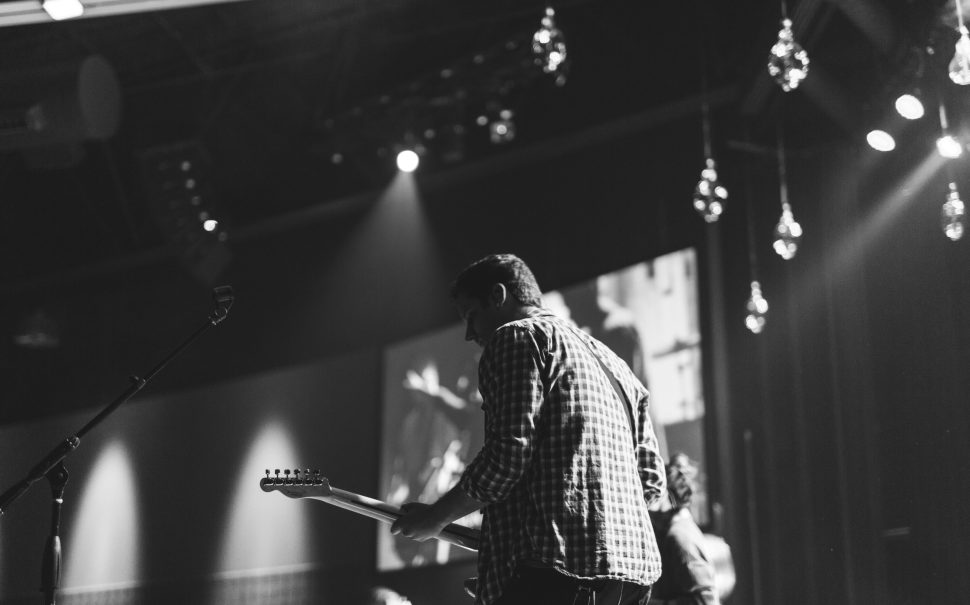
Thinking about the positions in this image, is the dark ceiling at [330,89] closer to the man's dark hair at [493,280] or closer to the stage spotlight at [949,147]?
the stage spotlight at [949,147]

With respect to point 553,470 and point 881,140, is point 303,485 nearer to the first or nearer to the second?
point 553,470

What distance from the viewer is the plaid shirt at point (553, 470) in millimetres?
1863

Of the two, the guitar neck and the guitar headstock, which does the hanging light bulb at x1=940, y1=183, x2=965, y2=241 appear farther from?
the guitar headstock

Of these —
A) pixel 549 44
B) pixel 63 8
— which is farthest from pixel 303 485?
pixel 63 8

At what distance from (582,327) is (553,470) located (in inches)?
190

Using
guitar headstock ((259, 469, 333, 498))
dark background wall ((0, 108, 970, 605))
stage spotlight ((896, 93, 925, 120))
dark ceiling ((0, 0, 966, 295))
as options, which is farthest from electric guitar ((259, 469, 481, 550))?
dark ceiling ((0, 0, 966, 295))

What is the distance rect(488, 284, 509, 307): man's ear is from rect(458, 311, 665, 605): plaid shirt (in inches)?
5.4

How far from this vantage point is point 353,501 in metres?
2.50

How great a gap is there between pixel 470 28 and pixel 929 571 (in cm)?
441

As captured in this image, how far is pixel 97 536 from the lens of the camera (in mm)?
7223

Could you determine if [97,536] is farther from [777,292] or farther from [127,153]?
[777,292]

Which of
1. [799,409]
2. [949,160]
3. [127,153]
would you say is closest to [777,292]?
[799,409]

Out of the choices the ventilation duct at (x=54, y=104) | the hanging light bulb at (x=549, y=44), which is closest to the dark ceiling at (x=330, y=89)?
the ventilation duct at (x=54, y=104)

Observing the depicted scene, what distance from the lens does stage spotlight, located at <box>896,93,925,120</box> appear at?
A: 178 inches
